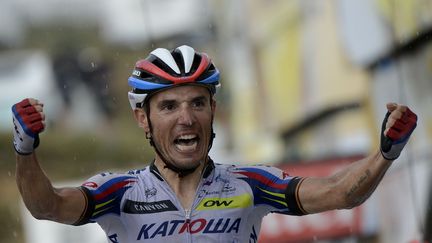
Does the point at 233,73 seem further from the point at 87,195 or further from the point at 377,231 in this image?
the point at 87,195

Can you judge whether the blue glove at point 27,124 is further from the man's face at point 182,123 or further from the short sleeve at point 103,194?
the man's face at point 182,123

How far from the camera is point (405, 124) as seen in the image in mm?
5656

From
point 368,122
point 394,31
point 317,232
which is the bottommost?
point 317,232

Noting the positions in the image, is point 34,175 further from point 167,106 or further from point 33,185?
point 167,106

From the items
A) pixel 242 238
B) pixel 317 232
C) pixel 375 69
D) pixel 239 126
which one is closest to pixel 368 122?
pixel 375 69

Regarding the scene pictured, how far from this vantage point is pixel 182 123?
5.98 metres

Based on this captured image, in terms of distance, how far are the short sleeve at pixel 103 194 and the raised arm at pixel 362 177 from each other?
90cm

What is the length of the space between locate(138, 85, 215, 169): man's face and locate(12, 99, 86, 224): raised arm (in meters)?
0.54

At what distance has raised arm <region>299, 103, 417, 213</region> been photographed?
5.65 metres

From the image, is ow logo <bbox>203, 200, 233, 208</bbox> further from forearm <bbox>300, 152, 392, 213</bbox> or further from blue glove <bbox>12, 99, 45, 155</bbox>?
blue glove <bbox>12, 99, 45, 155</bbox>

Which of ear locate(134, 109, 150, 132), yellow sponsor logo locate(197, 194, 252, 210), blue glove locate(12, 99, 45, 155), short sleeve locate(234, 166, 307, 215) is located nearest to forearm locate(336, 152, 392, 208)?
short sleeve locate(234, 166, 307, 215)

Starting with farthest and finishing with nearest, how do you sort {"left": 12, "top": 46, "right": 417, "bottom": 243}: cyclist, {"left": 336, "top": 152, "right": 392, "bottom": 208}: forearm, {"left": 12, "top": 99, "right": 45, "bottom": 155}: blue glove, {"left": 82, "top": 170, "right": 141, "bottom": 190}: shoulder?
{"left": 82, "top": 170, "right": 141, "bottom": 190}: shoulder, {"left": 12, "top": 46, "right": 417, "bottom": 243}: cyclist, {"left": 336, "top": 152, "right": 392, "bottom": 208}: forearm, {"left": 12, "top": 99, "right": 45, "bottom": 155}: blue glove

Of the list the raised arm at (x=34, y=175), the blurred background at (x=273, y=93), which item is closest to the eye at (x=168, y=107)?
the raised arm at (x=34, y=175)

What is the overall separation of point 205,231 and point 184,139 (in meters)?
0.47
